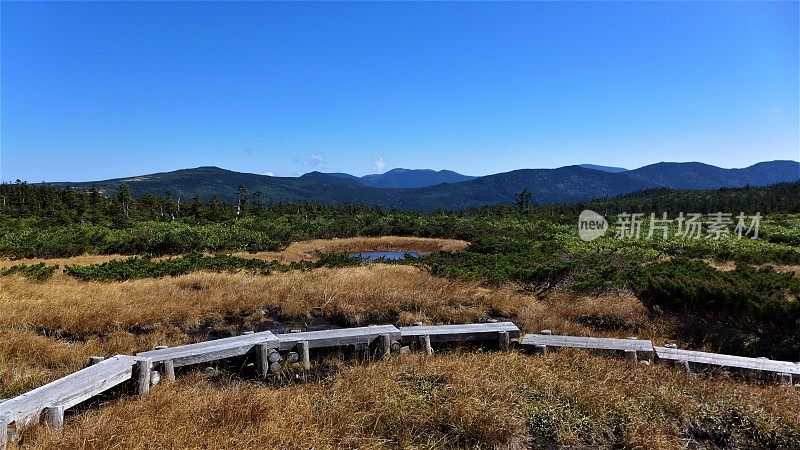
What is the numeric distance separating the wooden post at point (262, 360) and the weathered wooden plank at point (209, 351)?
3.2 inches

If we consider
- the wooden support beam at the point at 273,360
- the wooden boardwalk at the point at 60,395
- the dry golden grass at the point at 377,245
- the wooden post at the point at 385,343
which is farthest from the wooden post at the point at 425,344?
the dry golden grass at the point at 377,245

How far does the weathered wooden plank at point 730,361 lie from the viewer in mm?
6559

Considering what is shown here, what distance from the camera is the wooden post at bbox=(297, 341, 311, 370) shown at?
23.2 feet

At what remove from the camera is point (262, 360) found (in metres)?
6.80

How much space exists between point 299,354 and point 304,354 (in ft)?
0.55

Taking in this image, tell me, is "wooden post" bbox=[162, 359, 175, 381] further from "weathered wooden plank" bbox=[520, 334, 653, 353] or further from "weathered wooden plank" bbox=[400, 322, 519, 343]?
"weathered wooden plank" bbox=[520, 334, 653, 353]

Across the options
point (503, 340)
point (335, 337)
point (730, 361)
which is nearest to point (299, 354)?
point (335, 337)

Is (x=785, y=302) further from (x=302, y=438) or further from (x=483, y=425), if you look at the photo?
(x=302, y=438)

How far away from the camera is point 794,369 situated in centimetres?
655

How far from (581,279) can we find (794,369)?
693cm

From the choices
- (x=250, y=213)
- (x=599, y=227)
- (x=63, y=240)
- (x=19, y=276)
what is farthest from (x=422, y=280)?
(x=250, y=213)

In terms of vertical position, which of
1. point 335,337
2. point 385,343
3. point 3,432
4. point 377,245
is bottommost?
point 377,245

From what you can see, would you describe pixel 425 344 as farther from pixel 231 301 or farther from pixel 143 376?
pixel 231 301

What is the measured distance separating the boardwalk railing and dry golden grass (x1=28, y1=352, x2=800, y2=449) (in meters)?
0.31
